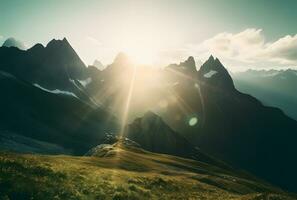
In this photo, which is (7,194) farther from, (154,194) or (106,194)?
(154,194)

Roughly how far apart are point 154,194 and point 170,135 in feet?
486

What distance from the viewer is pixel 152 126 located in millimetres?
179750

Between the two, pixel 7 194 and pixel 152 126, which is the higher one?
pixel 152 126

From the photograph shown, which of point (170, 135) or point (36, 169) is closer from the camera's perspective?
point (36, 169)

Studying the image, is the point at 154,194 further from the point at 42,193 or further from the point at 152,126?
the point at 152,126

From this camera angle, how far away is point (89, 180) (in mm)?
32156

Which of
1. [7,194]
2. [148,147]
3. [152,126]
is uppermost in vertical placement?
[152,126]

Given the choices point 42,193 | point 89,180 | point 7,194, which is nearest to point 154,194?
point 89,180

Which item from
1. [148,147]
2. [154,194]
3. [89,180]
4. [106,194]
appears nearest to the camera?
[106,194]

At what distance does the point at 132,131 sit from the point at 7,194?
6258 inches

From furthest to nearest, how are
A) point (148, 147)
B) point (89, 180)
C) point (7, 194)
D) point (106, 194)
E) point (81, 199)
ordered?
point (148, 147) < point (89, 180) < point (106, 194) < point (81, 199) < point (7, 194)

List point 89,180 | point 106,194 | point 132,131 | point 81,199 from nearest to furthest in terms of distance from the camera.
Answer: point 81,199, point 106,194, point 89,180, point 132,131

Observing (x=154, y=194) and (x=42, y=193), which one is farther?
(x=154, y=194)

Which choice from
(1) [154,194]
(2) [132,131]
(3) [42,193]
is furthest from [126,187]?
(2) [132,131]
